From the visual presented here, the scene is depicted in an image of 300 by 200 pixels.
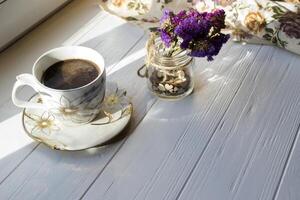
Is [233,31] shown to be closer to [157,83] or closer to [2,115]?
[157,83]

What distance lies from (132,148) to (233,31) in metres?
0.31

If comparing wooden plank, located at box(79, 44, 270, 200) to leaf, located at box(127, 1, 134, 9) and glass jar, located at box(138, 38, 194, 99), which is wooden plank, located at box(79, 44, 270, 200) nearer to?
glass jar, located at box(138, 38, 194, 99)

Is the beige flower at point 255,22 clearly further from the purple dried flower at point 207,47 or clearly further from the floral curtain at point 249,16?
the purple dried flower at point 207,47

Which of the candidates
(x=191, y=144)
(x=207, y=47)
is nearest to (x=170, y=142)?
(x=191, y=144)

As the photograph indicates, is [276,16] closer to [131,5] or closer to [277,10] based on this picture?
[277,10]

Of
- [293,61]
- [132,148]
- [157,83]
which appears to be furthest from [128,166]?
[293,61]

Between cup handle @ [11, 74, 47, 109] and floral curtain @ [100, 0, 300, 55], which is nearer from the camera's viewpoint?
cup handle @ [11, 74, 47, 109]

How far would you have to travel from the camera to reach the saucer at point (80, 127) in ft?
1.69

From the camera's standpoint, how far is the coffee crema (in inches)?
19.9

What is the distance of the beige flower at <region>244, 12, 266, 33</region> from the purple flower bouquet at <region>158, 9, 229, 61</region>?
0.19 metres

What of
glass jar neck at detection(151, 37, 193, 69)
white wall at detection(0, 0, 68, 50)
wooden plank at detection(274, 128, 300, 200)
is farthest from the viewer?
white wall at detection(0, 0, 68, 50)

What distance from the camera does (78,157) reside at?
51 centimetres

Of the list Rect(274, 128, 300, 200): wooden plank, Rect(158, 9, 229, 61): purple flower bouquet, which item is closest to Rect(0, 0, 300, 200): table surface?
Rect(274, 128, 300, 200): wooden plank

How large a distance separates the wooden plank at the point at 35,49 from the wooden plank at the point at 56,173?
0.06 feet
